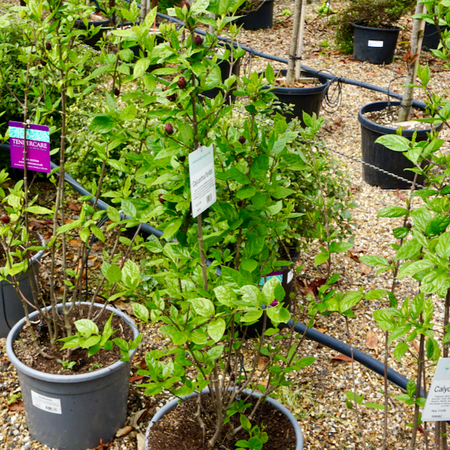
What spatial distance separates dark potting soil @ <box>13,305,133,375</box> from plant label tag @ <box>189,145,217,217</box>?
932mm

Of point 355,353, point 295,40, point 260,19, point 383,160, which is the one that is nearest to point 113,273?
point 355,353

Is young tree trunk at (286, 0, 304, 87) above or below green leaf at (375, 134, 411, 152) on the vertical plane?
below

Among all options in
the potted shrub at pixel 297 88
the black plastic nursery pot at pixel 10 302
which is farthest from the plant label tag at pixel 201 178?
the potted shrub at pixel 297 88

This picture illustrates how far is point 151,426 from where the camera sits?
1.80 m

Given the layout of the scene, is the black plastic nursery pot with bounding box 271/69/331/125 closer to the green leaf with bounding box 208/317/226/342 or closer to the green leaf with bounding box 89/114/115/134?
the green leaf with bounding box 89/114/115/134

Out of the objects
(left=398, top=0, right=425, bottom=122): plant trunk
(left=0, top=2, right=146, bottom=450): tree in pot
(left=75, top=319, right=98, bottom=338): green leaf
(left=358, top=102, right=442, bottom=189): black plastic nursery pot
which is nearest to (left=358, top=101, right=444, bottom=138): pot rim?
(left=358, top=102, right=442, bottom=189): black plastic nursery pot

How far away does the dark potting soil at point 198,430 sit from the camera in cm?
174

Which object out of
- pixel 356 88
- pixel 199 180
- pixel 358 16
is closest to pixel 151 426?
pixel 199 180

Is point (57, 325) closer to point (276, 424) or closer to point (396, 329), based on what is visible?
point (276, 424)

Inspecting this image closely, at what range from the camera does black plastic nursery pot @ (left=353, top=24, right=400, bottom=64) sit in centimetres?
662

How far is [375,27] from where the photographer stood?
6.82 m

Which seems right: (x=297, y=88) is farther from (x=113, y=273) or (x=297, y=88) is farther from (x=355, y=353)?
(x=113, y=273)

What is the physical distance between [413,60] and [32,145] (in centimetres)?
288

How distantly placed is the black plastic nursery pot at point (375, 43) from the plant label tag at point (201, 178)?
6119mm
